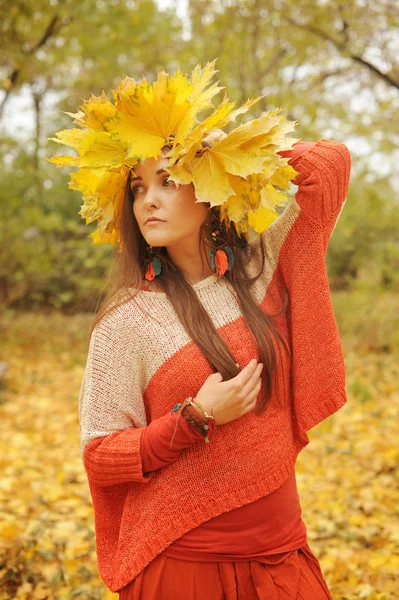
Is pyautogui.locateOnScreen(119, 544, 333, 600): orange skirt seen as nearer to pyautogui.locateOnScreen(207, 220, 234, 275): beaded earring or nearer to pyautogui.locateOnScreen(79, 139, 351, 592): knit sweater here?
pyautogui.locateOnScreen(79, 139, 351, 592): knit sweater

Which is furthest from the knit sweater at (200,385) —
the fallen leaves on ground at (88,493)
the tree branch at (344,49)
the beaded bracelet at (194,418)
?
the tree branch at (344,49)

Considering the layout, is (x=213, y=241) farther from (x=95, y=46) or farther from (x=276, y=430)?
(x=95, y=46)

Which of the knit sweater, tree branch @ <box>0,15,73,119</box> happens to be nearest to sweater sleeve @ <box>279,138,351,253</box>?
the knit sweater

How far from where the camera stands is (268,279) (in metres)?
1.93

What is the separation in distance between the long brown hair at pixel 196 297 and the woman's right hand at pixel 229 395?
7 cm

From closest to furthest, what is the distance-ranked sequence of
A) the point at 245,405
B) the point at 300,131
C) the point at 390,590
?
the point at 245,405
the point at 390,590
the point at 300,131

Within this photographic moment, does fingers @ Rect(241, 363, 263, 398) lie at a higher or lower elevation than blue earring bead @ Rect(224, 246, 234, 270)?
lower

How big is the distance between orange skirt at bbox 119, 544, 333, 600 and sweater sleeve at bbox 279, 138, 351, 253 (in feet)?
3.07

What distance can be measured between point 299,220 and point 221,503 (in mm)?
844

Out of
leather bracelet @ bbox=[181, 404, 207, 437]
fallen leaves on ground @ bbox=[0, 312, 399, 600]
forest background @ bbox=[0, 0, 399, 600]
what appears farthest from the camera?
forest background @ bbox=[0, 0, 399, 600]

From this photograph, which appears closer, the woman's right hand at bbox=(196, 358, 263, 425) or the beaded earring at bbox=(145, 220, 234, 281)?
the woman's right hand at bbox=(196, 358, 263, 425)

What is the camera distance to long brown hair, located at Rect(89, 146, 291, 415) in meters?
1.74

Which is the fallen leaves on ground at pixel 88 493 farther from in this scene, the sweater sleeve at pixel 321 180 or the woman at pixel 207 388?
the sweater sleeve at pixel 321 180

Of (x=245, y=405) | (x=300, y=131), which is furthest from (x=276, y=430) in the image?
(x=300, y=131)
